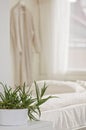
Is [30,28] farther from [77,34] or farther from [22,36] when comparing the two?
[77,34]

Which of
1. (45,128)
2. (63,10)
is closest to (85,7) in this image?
(63,10)

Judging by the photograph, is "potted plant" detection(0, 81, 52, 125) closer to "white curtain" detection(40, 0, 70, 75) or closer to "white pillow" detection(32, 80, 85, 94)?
"white pillow" detection(32, 80, 85, 94)

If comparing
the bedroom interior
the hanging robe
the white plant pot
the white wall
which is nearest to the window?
the bedroom interior

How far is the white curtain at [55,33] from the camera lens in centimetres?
434

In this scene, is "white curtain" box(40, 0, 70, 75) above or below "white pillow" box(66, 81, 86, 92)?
above

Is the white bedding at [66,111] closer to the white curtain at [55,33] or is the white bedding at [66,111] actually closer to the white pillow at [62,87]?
the white pillow at [62,87]

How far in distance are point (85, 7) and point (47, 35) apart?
618 millimetres

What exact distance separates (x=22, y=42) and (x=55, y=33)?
1.58 ft

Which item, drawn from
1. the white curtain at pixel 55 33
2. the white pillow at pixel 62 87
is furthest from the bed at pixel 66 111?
the white curtain at pixel 55 33

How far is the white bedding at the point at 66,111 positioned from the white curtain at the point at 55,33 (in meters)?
1.51

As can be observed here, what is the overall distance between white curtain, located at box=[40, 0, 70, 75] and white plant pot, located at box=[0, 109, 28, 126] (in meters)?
2.65

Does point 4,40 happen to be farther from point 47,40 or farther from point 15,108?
point 47,40

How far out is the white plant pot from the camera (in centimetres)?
171

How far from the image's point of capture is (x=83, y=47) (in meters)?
4.42
